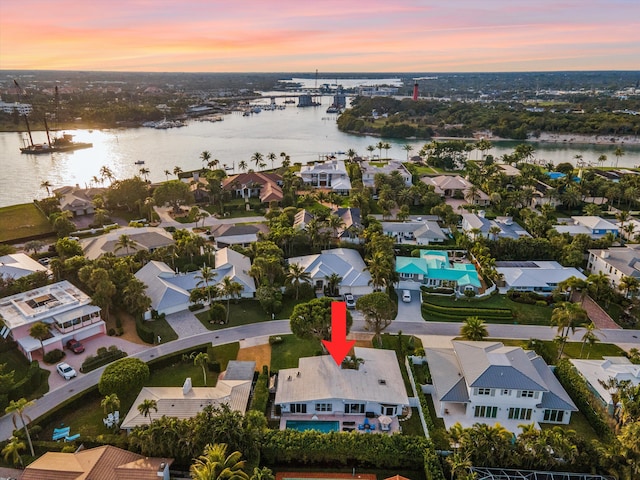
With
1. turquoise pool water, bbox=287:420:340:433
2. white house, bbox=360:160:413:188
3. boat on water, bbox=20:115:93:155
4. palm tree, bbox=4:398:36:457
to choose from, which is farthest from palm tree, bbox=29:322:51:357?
boat on water, bbox=20:115:93:155

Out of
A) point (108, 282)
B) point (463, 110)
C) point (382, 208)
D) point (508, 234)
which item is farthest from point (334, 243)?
point (463, 110)

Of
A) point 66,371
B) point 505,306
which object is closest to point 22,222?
point 66,371

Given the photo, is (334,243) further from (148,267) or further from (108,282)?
(108,282)

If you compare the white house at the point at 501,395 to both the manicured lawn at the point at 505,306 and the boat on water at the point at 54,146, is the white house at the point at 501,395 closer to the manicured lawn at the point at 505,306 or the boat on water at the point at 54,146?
the manicured lawn at the point at 505,306

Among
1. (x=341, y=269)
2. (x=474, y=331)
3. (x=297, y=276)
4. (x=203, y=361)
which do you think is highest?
(x=297, y=276)

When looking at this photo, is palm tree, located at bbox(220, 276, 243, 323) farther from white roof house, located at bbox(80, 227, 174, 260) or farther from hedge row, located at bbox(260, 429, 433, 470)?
hedge row, located at bbox(260, 429, 433, 470)

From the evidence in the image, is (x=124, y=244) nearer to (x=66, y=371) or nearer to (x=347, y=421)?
(x=66, y=371)
